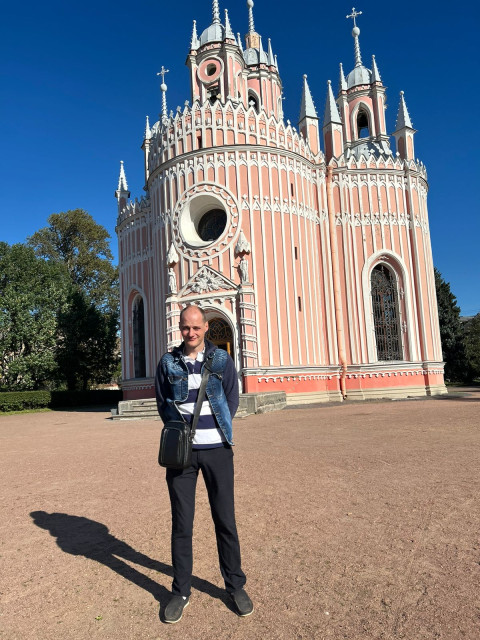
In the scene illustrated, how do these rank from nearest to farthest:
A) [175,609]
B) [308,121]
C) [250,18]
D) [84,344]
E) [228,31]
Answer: [175,609] < [228,31] < [308,121] < [250,18] < [84,344]

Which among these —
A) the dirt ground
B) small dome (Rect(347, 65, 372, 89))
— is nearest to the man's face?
the dirt ground

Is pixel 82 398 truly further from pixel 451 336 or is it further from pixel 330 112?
pixel 451 336

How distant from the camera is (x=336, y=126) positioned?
26953 mm

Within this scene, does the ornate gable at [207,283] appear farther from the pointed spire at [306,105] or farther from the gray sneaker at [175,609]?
the gray sneaker at [175,609]

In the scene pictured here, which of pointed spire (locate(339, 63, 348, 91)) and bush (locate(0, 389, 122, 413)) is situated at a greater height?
pointed spire (locate(339, 63, 348, 91))

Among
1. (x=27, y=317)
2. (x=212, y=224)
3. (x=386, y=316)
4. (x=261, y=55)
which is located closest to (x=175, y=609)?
(x=212, y=224)

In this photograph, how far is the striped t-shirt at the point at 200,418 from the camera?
3.55m

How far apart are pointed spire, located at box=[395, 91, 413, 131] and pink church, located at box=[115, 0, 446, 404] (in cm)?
8

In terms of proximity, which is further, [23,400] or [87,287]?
[87,287]

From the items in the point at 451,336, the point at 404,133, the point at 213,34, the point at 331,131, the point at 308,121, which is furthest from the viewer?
the point at 451,336

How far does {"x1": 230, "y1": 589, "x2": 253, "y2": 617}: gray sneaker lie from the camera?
323 centimetres

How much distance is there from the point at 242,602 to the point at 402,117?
29.9 metres

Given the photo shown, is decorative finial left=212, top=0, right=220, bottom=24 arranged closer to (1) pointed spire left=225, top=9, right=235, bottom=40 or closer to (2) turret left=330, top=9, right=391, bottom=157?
(1) pointed spire left=225, top=9, right=235, bottom=40

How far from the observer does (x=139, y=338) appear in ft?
88.6
